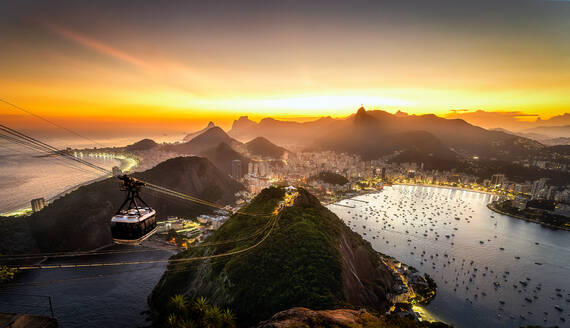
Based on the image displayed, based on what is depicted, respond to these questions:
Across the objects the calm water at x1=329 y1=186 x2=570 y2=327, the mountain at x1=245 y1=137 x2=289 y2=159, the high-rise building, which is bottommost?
the calm water at x1=329 y1=186 x2=570 y2=327

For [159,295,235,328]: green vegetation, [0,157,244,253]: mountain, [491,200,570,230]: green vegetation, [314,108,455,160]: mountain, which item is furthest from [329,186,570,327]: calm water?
[314,108,455,160]: mountain

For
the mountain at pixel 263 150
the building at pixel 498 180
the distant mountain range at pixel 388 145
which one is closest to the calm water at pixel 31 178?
the distant mountain range at pixel 388 145

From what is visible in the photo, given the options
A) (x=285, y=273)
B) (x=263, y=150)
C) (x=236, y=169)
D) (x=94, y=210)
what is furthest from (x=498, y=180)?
(x=94, y=210)

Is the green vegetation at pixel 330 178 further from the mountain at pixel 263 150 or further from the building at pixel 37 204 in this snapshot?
the building at pixel 37 204

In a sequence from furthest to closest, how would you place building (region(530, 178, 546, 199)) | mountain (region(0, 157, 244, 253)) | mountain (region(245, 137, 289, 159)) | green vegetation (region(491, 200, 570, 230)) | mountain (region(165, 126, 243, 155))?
mountain (region(165, 126, 243, 155)), mountain (region(245, 137, 289, 159)), building (region(530, 178, 546, 199)), green vegetation (region(491, 200, 570, 230)), mountain (region(0, 157, 244, 253))

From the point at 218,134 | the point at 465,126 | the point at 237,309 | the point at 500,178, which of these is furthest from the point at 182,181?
the point at 465,126

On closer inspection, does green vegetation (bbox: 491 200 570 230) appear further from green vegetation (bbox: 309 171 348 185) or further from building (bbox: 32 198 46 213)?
building (bbox: 32 198 46 213)
